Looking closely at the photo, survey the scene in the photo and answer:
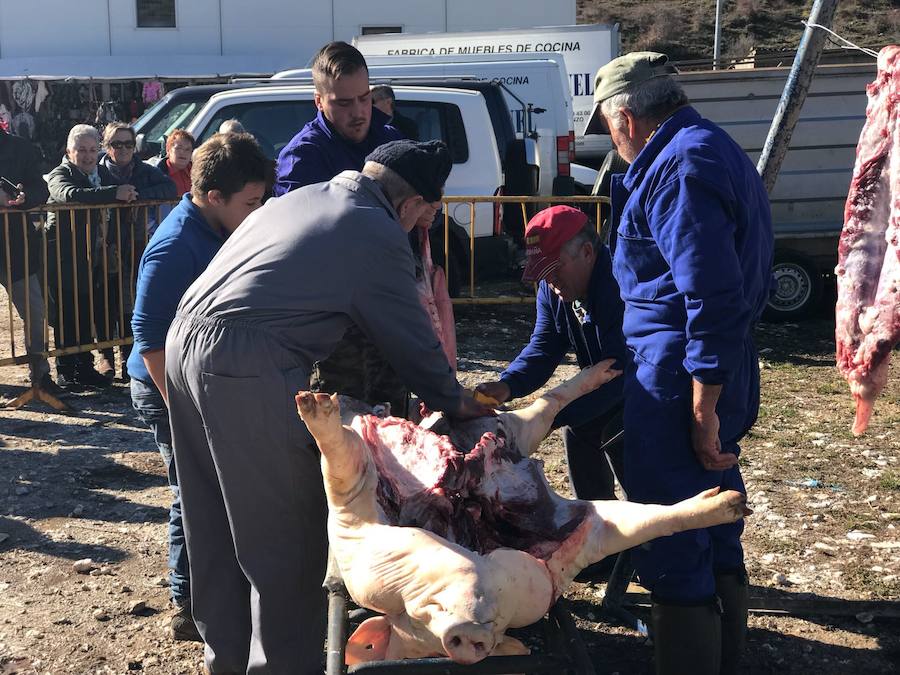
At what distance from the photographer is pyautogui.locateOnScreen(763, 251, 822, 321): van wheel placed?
10.1 meters

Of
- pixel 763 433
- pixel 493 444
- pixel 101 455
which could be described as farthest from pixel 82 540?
pixel 763 433

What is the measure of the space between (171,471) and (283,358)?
1346 millimetres

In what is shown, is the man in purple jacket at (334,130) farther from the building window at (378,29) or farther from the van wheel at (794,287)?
the building window at (378,29)

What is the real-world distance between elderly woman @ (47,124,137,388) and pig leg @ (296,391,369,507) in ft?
Result: 18.8

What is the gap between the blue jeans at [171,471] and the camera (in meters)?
4.12

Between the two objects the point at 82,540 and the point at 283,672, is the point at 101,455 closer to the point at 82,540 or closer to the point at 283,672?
the point at 82,540

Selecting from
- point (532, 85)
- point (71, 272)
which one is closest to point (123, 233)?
point (71, 272)

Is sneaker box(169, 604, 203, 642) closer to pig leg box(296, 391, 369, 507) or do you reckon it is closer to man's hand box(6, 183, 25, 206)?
pig leg box(296, 391, 369, 507)

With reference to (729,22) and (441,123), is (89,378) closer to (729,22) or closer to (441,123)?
(441,123)

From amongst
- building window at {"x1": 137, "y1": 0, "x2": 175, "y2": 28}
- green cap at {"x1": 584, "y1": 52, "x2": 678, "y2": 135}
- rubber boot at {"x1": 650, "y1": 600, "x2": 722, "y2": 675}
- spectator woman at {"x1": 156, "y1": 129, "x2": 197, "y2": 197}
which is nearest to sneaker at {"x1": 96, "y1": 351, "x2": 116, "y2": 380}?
spectator woman at {"x1": 156, "y1": 129, "x2": 197, "y2": 197}

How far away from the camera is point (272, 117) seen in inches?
388

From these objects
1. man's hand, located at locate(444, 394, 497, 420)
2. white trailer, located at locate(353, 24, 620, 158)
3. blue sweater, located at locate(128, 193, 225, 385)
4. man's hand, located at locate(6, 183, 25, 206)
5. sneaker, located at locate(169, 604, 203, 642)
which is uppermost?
white trailer, located at locate(353, 24, 620, 158)

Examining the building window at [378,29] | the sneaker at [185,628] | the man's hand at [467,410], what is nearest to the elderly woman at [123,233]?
the sneaker at [185,628]

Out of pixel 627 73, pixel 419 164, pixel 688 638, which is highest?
pixel 627 73
